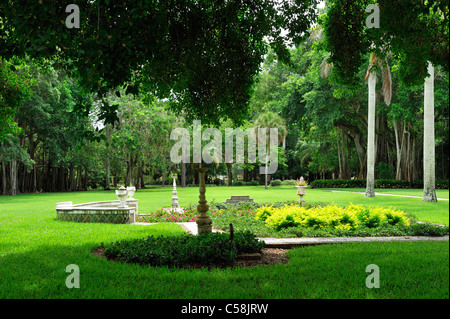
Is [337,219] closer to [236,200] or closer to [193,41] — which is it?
[193,41]

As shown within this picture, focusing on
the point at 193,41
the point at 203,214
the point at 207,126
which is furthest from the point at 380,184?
the point at 193,41

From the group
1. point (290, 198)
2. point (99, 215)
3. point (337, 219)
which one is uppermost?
point (337, 219)

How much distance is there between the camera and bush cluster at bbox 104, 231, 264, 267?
19.6 feet

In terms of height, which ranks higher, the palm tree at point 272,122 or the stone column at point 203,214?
the palm tree at point 272,122

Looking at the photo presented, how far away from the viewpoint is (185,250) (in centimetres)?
614

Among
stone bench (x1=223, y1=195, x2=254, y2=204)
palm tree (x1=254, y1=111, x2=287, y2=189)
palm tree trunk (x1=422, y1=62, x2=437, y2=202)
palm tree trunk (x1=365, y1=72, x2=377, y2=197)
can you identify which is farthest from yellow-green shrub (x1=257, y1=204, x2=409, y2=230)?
palm tree (x1=254, y1=111, x2=287, y2=189)

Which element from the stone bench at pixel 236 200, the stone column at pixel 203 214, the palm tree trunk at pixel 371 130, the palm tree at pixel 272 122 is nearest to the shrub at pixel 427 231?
the stone column at pixel 203 214

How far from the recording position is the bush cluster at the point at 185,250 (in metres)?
5.98

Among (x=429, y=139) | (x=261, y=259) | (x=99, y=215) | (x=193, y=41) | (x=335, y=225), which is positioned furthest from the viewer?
(x=429, y=139)

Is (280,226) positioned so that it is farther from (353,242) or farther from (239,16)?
(239,16)

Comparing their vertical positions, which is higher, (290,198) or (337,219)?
(337,219)

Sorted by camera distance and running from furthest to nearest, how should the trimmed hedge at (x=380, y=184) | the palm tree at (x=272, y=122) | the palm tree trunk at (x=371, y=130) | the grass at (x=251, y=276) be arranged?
1. the palm tree at (x=272, y=122)
2. the trimmed hedge at (x=380, y=184)
3. the palm tree trunk at (x=371, y=130)
4. the grass at (x=251, y=276)

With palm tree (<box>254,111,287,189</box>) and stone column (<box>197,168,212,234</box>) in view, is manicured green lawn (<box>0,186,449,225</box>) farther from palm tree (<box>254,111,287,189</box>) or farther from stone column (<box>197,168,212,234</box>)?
palm tree (<box>254,111,287,189</box>)

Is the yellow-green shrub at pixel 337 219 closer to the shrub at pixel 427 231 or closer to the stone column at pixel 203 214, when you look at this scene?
the shrub at pixel 427 231
